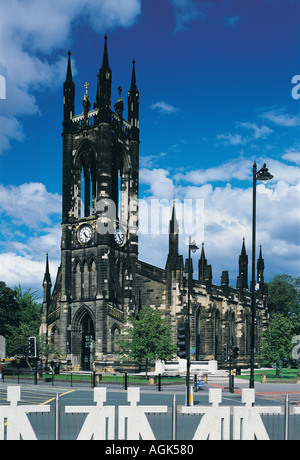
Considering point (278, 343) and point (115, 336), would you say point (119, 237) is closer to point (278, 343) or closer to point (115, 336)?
point (115, 336)

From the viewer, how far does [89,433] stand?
9.55m

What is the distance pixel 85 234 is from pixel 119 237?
4.03 m

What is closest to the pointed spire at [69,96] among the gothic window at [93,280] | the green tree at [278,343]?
the gothic window at [93,280]

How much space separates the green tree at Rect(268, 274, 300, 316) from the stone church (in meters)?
30.6

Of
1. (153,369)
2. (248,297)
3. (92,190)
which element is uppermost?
(92,190)

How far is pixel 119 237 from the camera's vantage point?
208 feet

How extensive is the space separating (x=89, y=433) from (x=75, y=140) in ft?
192

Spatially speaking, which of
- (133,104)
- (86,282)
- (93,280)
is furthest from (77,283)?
(133,104)

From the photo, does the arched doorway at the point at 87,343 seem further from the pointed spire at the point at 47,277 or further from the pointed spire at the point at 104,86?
the pointed spire at the point at 104,86

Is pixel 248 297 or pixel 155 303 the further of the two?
pixel 248 297
